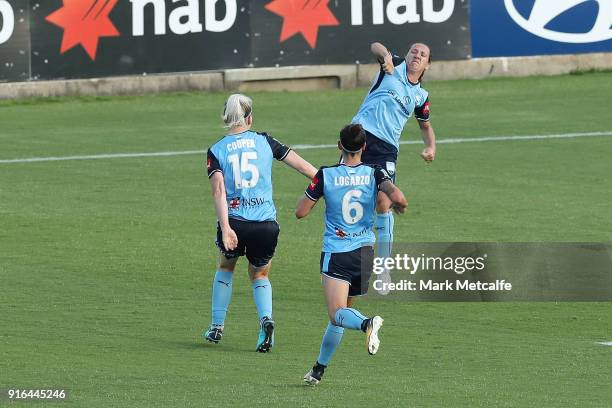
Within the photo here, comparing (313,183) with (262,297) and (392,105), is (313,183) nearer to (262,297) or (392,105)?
(262,297)

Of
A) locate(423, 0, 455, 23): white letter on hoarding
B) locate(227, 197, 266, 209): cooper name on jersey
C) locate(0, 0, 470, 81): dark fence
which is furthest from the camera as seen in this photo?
locate(423, 0, 455, 23): white letter on hoarding

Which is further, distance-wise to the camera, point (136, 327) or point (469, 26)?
point (469, 26)

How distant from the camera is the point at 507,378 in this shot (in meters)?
11.0

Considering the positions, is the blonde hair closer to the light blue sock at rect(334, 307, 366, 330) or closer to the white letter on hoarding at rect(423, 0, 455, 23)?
the light blue sock at rect(334, 307, 366, 330)

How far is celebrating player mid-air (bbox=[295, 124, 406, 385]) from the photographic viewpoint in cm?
1060

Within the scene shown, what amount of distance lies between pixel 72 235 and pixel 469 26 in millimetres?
12899

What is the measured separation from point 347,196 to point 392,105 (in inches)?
180

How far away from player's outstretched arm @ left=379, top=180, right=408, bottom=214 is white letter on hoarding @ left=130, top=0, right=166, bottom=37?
17.4 meters

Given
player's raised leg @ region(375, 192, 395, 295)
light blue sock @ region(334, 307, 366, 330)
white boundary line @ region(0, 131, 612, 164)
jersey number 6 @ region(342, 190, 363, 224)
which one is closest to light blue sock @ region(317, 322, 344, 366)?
light blue sock @ region(334, 307, 366, 330)

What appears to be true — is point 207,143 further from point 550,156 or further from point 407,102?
point 407,102

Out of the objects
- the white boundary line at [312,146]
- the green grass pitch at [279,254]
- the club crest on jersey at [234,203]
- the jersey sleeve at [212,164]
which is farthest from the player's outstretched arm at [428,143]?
the white boundary line at [312,146]

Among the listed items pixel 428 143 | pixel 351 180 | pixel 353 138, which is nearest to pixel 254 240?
pixel 351 180

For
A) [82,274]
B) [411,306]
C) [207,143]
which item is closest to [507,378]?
[411,306]

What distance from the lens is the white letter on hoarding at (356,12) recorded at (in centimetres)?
2814
